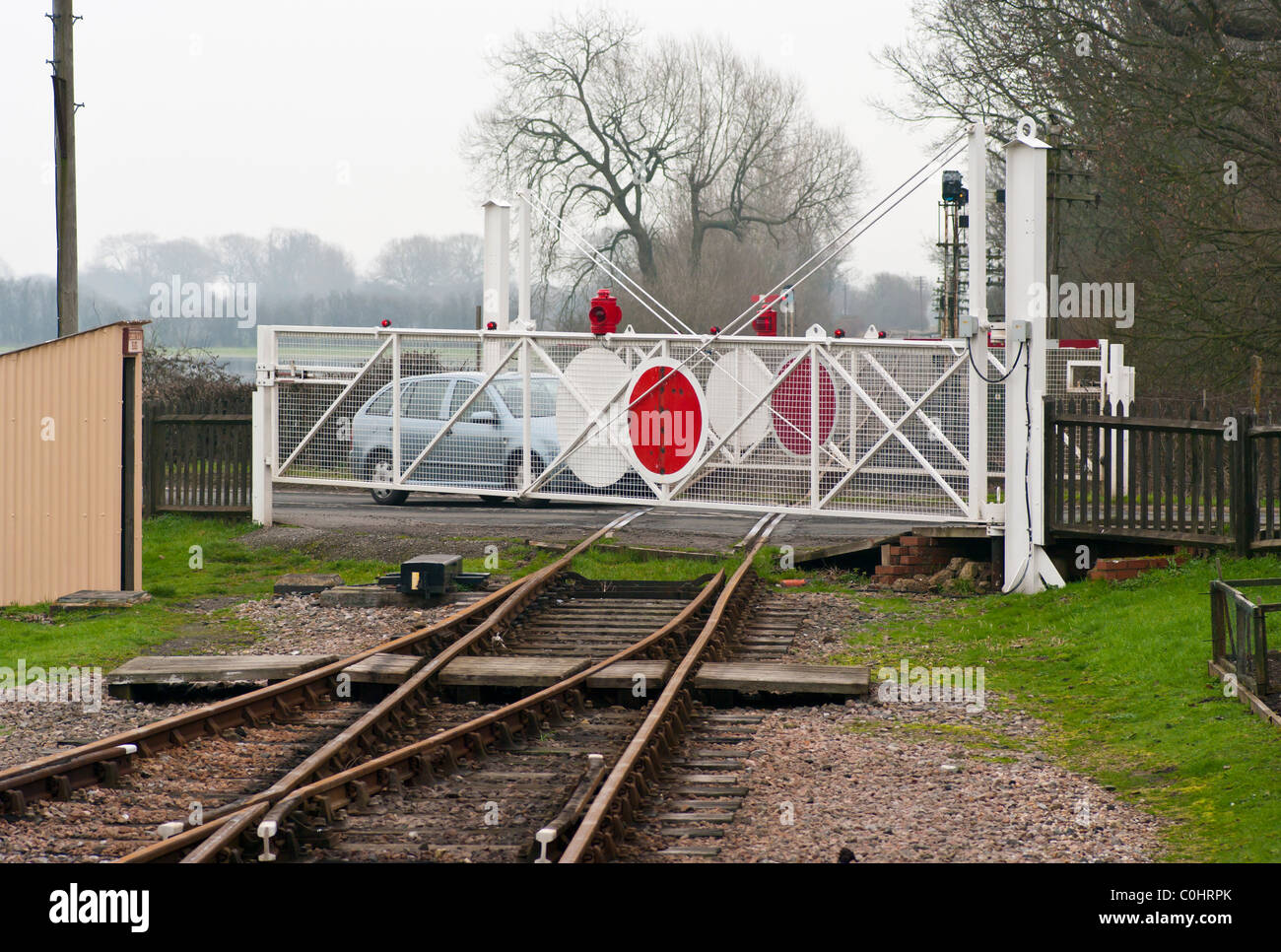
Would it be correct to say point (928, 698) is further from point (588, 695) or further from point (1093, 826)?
point (1093, 826)

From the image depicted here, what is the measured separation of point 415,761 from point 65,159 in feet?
50.9

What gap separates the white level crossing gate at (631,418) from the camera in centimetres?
1496

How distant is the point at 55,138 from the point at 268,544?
7.47m

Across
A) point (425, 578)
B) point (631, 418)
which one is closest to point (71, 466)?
point (425, 578)

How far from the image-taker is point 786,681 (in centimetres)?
988

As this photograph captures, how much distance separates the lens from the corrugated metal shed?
13320 millimetres

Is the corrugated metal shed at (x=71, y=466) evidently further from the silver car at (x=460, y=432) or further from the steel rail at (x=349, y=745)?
the silver car at (x=460, y=432)

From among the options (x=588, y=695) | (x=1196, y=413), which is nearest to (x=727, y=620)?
(x=588, y=695)

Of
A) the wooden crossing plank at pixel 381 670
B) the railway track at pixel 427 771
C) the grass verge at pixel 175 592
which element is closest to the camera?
the railway track at pixel 427 771

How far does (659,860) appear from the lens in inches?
246

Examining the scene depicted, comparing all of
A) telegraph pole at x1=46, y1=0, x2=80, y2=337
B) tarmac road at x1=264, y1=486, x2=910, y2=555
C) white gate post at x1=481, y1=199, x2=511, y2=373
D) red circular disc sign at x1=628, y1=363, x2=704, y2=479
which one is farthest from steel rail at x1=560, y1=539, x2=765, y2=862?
telegraph pole at x1=46, y1=0, x2=80, y2=337

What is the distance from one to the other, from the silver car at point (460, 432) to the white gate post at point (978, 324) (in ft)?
16.5

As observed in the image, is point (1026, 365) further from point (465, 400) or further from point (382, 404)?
point (382, 404)

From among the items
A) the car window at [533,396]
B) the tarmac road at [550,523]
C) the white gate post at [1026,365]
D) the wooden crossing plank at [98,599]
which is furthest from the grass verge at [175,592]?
the white gate post at [1026,365]
